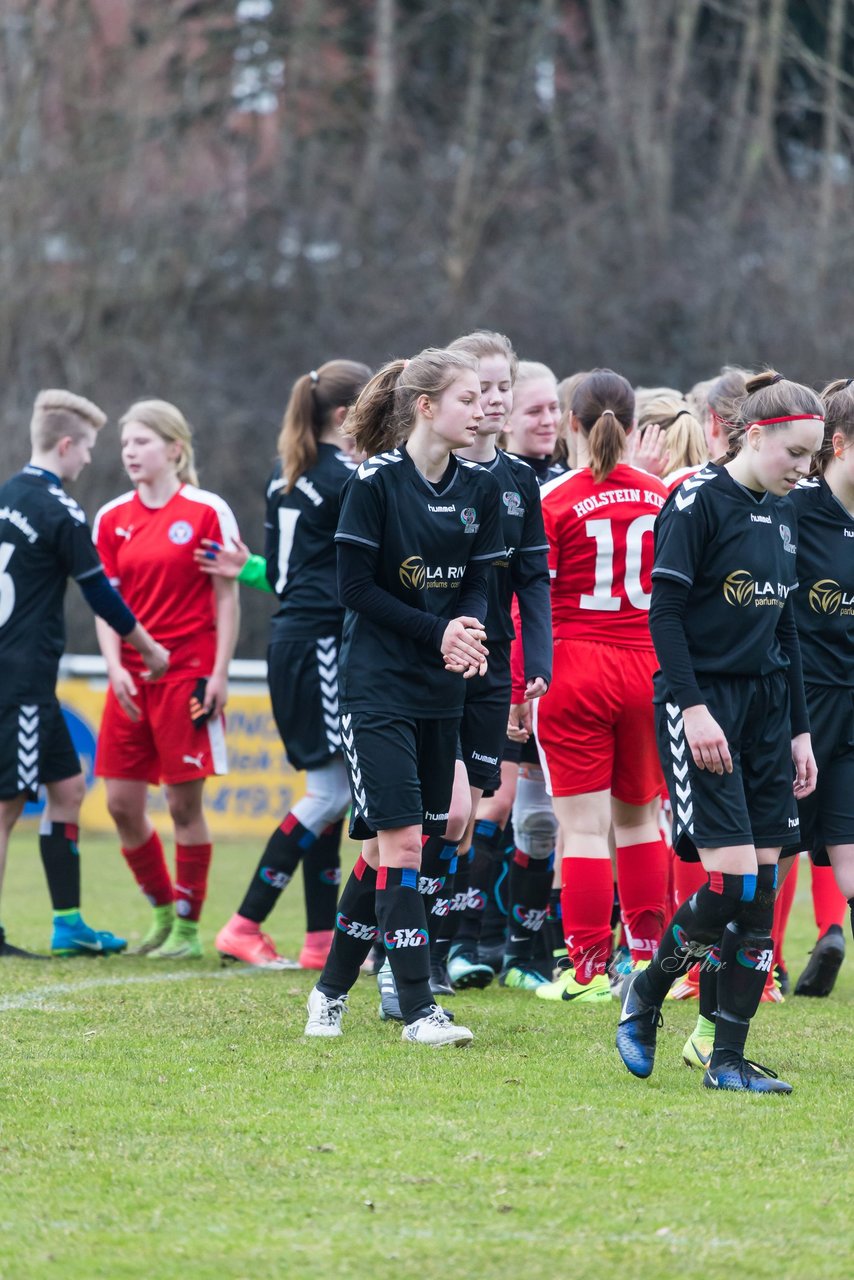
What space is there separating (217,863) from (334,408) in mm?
6124

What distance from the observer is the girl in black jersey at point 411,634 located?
545 cm

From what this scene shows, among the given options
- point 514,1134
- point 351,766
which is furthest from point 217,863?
point 514,1134

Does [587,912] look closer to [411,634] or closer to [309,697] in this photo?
[309,697]

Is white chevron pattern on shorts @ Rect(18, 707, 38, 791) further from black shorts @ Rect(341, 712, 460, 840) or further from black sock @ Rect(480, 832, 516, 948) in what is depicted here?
black shorts @ Rect(341, 712, 460, 840)

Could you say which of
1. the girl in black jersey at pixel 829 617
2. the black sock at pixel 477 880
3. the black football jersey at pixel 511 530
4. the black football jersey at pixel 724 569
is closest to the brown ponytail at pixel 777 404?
the black football jersey at pixel 724 569

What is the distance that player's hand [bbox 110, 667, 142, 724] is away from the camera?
7707 millimetres

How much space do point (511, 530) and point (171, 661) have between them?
6.98ft

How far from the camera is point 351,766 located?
5.56 metres

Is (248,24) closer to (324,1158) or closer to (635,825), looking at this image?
(635,825)

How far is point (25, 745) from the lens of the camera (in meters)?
7.72

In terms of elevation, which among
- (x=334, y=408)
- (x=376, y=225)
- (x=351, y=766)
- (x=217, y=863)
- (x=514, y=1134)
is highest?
(x=376, y=225)

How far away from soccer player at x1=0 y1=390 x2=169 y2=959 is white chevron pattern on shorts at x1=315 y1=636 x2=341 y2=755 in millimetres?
716

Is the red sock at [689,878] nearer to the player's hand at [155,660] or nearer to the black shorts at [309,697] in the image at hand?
the black shorts at [309,697]

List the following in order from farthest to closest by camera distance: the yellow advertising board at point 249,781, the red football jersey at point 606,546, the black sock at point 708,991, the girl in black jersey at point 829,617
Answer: the yellow advertising board at point 249,781 → the red football jersey at point 606,546 → the girl in black jersey at point 829,617 → the black sock at point 708,991
